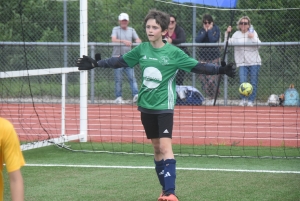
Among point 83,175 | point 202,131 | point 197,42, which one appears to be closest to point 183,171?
point 83,175

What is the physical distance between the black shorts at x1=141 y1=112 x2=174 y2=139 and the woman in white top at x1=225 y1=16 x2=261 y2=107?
23.4ft

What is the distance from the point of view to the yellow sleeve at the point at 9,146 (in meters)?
4.28

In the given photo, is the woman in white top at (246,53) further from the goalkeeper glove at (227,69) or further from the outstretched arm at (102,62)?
the goalkeeper glove at (227,69)

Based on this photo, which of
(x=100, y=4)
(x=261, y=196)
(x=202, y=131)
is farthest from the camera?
(x=100, y=4)

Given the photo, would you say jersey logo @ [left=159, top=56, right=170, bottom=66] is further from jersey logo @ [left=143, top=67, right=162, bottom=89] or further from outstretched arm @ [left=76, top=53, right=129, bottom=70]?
outstretched arm @ [left=76, top=53, right=129, bottom=70]

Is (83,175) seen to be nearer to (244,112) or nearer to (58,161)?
(58,161)

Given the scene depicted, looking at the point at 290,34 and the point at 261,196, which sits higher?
the point at 290,34

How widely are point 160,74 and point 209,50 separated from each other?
8.43 meters

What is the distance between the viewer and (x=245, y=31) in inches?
561

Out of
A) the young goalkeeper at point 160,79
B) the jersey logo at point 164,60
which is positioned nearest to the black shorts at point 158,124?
the young goalkeeper at point 160,79

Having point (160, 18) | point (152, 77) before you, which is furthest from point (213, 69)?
point (160, 18)

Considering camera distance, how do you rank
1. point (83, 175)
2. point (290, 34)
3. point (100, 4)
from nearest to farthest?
point (83, 175), point (290, 34), point (100, 4)

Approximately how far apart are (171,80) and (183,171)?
1856 mm

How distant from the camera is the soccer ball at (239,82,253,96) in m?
14.4
